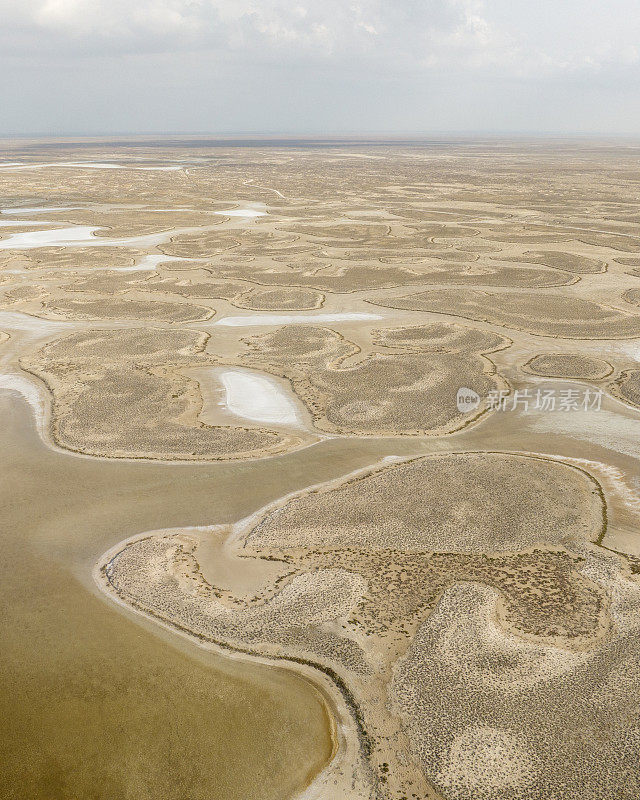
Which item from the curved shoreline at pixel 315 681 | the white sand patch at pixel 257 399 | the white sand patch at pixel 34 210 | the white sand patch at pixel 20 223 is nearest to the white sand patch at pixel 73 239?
the white sand patch at pixel 20 223

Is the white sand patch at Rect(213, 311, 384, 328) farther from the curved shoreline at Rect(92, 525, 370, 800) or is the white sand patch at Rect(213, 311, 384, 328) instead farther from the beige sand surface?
the curved shoreline at Rect(92, 525, 370, 800)

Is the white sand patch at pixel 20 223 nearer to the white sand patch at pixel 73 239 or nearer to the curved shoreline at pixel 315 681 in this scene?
the white sand patch at pixel 73 239

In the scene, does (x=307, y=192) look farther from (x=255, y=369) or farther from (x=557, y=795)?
(x=557, y=795)

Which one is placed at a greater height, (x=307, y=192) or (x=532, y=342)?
(x=307, y=192)

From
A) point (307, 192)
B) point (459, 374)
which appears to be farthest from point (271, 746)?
point (307, 192)

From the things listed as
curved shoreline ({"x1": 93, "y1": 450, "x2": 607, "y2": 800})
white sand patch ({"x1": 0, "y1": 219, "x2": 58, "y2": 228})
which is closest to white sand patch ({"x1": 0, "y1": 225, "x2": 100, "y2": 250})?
white sand patch ({"x1": 0, "y1": 219, "x2": 58, "y2": 228})

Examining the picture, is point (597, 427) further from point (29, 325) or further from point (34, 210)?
point (34, 210)
